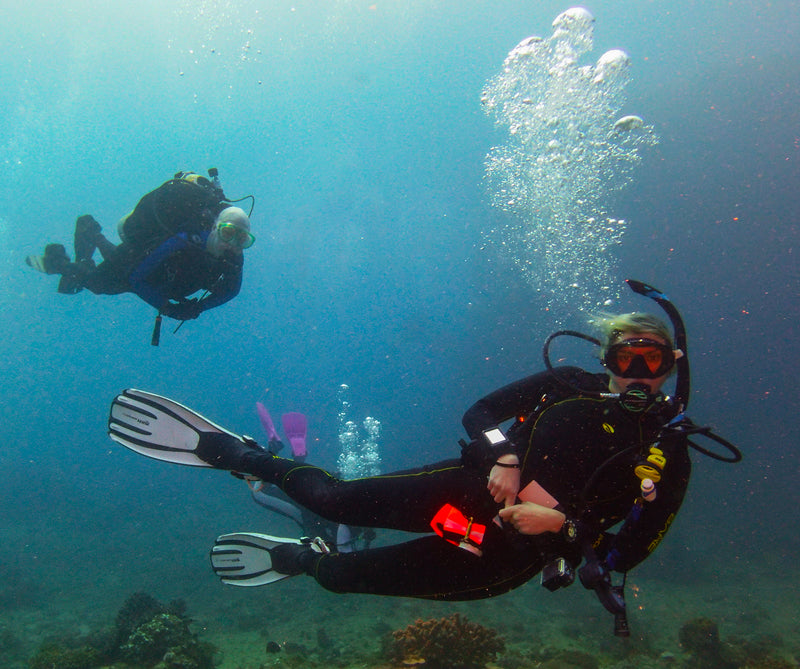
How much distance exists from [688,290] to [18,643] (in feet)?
167

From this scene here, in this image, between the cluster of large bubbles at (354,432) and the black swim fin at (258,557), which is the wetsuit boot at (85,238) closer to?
the black swim fin at (258,557)

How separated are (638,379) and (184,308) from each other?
5210 mm

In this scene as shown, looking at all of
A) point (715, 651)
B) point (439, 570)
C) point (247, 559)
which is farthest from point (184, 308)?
point (715, 651)

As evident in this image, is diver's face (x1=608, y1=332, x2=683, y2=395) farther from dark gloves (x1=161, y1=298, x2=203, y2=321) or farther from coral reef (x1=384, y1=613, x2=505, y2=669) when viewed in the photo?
dark gloves (x1=161, y1=298, x2=203, y2=321)

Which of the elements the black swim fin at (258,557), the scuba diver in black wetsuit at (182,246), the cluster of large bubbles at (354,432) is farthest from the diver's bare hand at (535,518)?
the cluster of large bubbles at (354,432)

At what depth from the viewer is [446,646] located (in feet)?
18.8

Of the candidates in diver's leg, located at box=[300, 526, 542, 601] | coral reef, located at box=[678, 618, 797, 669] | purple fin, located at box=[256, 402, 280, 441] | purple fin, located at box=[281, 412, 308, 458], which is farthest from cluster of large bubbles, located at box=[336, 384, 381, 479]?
diver's leg, located at box=[300, 526, 542, 601]

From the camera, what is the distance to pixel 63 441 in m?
65.3

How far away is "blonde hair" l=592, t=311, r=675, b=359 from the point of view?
9.59 feet

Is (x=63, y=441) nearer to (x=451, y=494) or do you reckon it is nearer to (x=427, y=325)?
(x=427, y=325)

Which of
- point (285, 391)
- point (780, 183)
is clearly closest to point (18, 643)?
point (780, 183)

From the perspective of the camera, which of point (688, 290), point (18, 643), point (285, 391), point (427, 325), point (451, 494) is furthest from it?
point (285, 391)

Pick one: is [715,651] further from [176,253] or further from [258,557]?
[176,253]

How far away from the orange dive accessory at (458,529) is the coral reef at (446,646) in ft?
13.4
